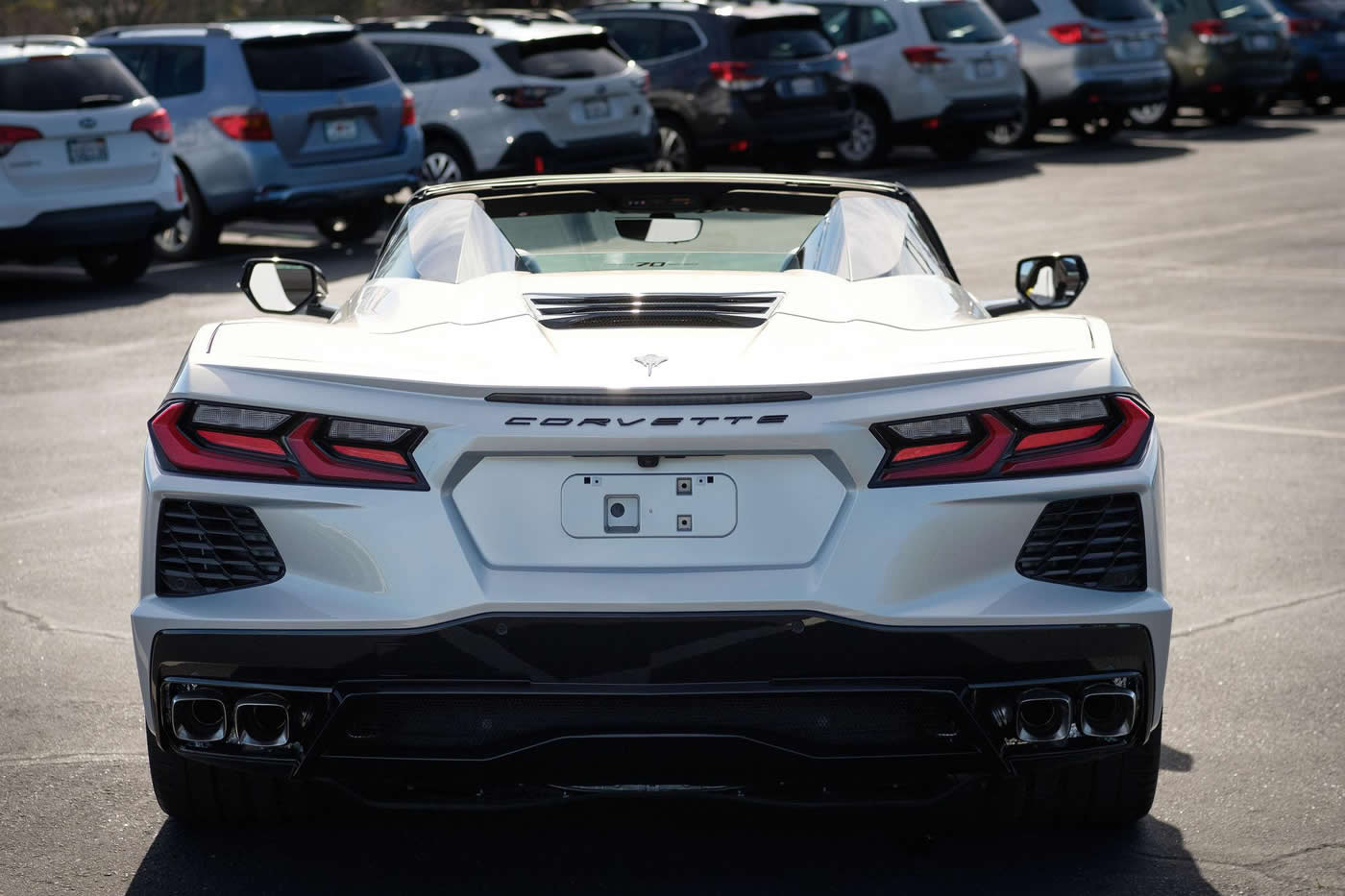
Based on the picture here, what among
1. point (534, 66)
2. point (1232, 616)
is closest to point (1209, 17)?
point (534, 66)

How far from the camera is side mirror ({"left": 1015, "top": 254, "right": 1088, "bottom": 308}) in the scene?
592 cm

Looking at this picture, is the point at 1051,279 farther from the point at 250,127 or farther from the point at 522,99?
the point at 522,99

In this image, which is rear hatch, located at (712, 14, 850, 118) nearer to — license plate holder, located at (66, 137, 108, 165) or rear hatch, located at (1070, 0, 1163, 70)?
rear hatch, located at (1070, 0, 1163, 70)

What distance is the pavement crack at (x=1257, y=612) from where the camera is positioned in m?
6.00

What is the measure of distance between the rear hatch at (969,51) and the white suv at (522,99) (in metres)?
5.21

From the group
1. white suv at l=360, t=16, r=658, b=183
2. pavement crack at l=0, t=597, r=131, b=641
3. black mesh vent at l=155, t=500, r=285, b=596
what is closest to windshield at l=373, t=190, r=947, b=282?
black mesh vent at l=155, t=500, r=285, b=596

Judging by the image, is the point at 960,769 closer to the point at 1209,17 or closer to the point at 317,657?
the point at 317,657

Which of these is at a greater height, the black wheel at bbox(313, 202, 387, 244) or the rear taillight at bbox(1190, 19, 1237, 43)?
the black wheel at bbox(313, 202, 387, 244)

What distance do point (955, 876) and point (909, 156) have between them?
21.6 metres

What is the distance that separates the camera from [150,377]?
35.2 feet

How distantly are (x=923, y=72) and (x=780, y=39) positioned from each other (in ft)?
7.07

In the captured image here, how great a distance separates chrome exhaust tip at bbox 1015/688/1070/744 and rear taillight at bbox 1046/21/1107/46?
22.3 m

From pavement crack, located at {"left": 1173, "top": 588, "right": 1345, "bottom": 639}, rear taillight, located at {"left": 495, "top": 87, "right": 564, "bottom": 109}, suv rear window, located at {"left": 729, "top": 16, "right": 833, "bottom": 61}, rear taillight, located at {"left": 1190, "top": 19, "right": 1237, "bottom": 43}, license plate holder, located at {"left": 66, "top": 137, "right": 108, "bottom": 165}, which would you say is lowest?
rear taillight, located at {"left": 1190, "top": 19, "right": 1237, "bottom": 43}

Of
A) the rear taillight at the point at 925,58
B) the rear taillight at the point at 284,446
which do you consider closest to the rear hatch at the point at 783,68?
the rear taillight at the point at 925,58
